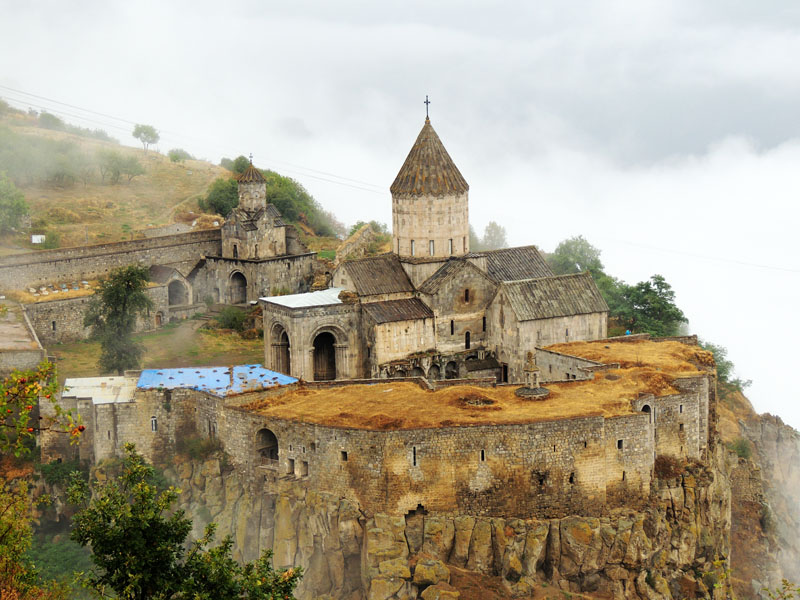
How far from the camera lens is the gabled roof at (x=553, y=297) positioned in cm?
5097

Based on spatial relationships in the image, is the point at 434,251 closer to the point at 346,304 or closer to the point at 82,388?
the point at 346,304

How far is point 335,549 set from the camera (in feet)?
127

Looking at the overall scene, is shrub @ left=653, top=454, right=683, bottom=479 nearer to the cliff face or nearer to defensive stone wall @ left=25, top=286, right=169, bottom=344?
the cliff face

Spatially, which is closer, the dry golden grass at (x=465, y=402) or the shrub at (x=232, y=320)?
the dry golden grass at (x=465, y=402)

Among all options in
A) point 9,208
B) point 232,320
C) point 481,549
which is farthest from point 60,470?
point 9,208

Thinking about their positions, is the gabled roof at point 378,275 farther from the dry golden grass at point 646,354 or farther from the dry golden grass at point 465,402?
the dry golden grass at point 646,354

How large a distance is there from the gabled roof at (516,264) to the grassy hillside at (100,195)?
26.1 metres

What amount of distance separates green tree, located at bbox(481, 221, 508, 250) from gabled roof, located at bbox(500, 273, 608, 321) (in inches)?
1236

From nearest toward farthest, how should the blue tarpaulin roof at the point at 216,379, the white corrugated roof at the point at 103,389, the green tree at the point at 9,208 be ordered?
the white corrugated roof at the point at 103,389 → the blue tarpaulin roof at the point at 216,379 → the green tree at the point at 9,208

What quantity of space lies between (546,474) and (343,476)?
6.34m

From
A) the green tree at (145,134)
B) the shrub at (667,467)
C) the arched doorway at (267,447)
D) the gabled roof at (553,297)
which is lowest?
the shrub at (667,467)

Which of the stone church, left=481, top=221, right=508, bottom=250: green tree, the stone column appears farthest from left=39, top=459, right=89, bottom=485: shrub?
left=481, top=221, right=508, bottom=250: green tree

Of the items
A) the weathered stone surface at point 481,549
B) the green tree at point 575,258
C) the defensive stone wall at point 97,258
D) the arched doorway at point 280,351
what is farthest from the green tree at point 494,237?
the weathered stone surface at point 481,549

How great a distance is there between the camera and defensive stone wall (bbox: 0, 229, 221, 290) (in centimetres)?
5884
